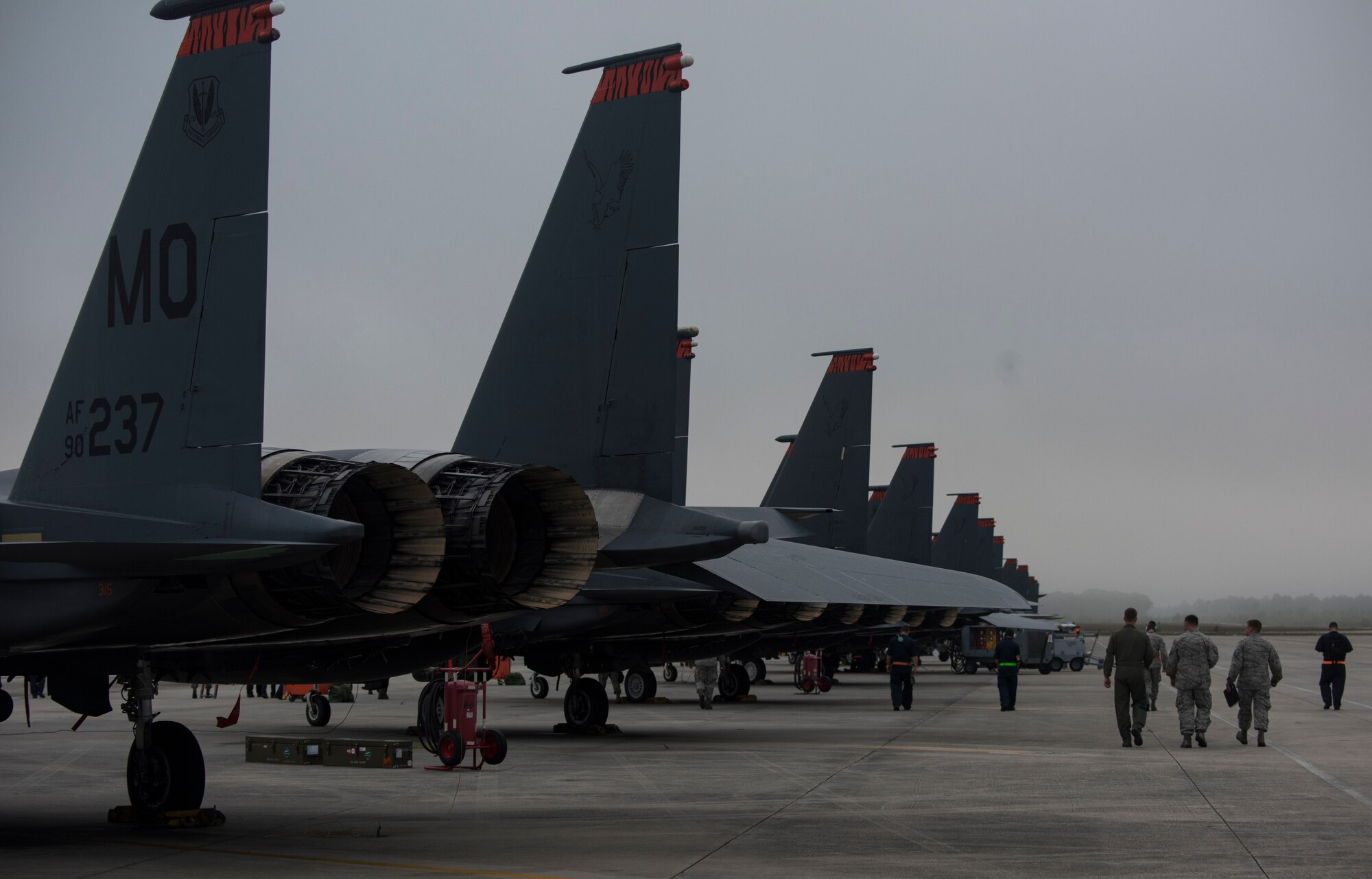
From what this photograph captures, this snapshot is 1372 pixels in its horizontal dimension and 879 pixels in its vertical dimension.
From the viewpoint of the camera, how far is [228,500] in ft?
26.2

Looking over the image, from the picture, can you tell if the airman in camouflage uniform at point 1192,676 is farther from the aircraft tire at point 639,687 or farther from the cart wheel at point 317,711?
the aircraft tire at point 639,687

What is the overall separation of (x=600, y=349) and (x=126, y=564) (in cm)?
636

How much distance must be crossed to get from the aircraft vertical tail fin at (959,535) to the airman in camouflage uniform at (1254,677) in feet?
105

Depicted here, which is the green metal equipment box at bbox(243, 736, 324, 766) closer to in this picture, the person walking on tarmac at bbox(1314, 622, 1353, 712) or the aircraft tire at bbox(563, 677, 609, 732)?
the aircraft tire at bbox(563, 677, 609, 732)

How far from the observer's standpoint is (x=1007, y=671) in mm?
23875

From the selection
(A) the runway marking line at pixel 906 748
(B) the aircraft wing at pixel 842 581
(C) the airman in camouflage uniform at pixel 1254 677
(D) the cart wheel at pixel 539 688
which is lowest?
(D) the cart wheel at pixel 539 688

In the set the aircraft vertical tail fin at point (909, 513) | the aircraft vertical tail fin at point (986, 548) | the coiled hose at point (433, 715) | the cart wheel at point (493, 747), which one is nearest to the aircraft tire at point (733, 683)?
the aircraft vertical tail fin at point (909, 513)

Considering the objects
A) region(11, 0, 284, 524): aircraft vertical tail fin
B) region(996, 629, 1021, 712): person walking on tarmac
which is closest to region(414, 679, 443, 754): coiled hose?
region(11, 0, 284, 524): aircraft vertical tail fin

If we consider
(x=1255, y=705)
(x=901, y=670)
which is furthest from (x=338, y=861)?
(x=901, y=670)

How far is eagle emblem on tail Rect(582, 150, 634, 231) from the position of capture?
13.6 metres

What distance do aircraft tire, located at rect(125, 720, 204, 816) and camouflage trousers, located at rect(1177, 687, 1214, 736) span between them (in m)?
11.6

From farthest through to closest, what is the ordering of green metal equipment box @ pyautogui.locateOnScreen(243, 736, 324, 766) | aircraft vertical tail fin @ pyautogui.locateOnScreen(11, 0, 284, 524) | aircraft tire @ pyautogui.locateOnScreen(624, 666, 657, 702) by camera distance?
aircraft tire @ pyautogui.locateOnScreen(624, 666, 657, 702)
green metal equipment box @ pyautogui.locateOnScreen(243, 736, 324, 766)
aircraft vertical tail fin @ pyautogui.locateOnScreen(11, 0, 284, 524)

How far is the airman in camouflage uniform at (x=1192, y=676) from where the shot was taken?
16.0 meters

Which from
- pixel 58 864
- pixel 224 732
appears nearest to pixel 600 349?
pixel 58 864
